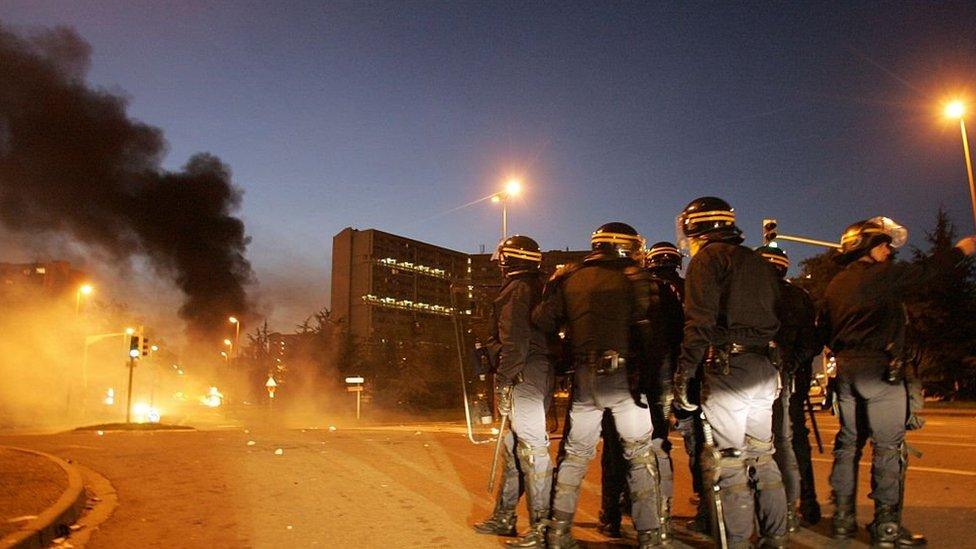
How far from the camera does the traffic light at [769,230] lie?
6.98 meters

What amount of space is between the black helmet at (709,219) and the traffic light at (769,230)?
2.83 meters

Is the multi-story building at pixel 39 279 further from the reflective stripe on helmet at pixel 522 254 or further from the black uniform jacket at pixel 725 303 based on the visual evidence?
the black uniform jacket at pixel 725 303

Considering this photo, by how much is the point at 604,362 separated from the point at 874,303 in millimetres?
2002

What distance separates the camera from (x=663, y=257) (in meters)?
6.04

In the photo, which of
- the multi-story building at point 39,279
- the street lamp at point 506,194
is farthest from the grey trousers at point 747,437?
the multi-story building at point 39,279

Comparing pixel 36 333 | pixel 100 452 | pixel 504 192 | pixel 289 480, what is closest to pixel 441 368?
pixel 504 192

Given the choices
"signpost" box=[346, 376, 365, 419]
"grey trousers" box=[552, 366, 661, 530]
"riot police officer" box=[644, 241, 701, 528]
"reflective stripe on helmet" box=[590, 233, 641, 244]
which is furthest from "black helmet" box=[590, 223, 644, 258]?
"signpost" box=[346, 376, 365, 419]

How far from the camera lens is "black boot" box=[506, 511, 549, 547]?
4.48 metres

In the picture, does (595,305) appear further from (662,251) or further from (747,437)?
(662,251)

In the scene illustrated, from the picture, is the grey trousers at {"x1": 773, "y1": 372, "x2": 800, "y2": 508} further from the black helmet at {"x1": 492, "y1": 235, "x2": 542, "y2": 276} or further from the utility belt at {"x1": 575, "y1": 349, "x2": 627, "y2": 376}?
the black helmet at {"x1": 492, "y1": 235, "x2": 542, "y2": 276}

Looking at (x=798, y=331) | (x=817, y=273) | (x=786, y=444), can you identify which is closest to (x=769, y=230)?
(x=798, y=331)

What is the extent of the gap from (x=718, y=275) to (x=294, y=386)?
39.7 m

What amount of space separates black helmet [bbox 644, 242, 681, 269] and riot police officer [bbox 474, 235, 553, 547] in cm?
133

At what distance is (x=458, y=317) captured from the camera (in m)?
7.17
